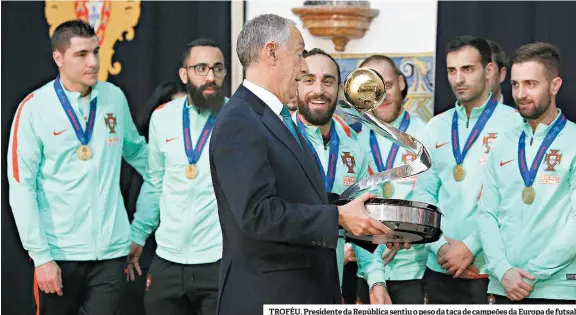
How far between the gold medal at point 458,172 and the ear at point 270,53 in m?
2.04

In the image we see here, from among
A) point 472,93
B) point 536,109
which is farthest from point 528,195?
point 472,93

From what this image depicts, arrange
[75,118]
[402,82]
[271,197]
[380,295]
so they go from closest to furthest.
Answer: [271,197], [380,295], [75,118], [402,82]

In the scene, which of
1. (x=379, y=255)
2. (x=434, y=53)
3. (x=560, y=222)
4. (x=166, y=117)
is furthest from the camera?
(x=434, y=53)

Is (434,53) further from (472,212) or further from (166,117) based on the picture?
(166,117)

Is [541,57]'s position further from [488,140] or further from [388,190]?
[388,190]

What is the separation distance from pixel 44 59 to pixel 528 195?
10.8 ft

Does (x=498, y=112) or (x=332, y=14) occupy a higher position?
(x=332, y=14)

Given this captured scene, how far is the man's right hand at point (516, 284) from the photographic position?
4379mm

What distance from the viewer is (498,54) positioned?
203 inches

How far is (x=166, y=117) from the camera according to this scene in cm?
511

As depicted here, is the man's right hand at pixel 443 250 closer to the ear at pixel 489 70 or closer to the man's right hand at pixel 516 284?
the man's right hand at pixel 516 284

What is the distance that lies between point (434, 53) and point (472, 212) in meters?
1.26

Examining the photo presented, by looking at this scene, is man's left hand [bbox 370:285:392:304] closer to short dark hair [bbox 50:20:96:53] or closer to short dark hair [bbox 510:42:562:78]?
short dark hair [bbox 510:42:562:78]

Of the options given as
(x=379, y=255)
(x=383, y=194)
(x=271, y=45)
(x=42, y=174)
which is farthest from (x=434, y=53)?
(x=271, y=45)
